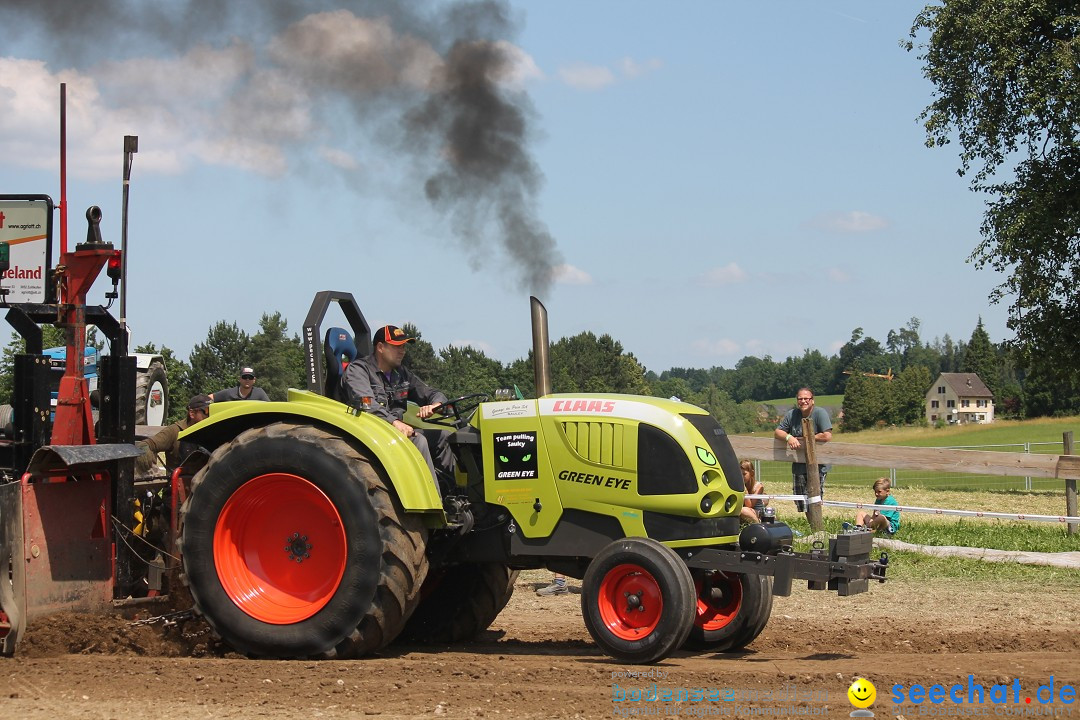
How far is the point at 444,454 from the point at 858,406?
72.6 metres

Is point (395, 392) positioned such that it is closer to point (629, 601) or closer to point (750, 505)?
point (629, 601)

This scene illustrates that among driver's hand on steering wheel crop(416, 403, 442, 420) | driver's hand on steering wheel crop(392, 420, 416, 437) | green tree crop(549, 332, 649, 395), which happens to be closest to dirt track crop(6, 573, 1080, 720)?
driver's hand on steering wheel crop(392, 420, 416, 437)

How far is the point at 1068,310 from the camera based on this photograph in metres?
22.1

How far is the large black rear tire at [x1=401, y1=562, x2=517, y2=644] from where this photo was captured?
24.4 ft

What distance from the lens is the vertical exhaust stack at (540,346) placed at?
6.70 metres

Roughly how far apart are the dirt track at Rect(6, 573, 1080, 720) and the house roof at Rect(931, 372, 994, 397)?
330 feet

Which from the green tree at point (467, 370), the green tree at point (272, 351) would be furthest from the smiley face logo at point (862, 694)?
the green tree at point (272, 351)

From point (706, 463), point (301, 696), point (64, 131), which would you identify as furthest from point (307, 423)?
point (64, 131)

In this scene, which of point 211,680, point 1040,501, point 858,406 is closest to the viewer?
point 211,680

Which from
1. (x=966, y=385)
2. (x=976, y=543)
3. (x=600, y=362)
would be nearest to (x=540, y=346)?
(x=976, y=543)

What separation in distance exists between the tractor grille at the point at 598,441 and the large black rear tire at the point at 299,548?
981 mm

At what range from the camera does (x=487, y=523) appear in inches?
265

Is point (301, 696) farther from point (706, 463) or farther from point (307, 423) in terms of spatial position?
point (706, 463)

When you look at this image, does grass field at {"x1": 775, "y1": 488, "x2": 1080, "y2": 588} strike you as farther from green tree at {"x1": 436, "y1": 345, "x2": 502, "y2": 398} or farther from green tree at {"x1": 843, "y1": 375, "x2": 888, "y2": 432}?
green tree at {"x1": 843, "y1": 375, "x2": 888, "y2": 432}
